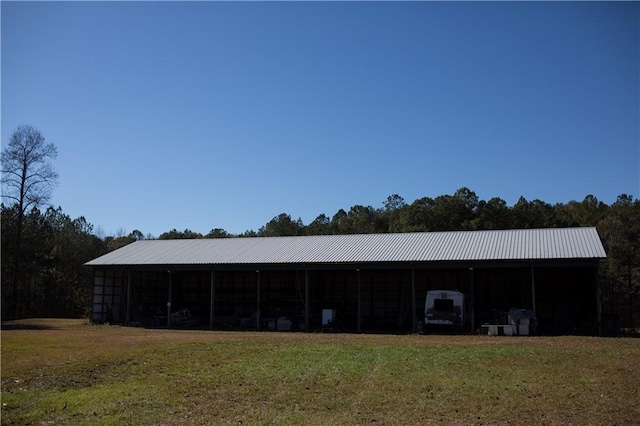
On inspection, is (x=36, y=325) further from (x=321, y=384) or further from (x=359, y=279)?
(x=321, y=384)

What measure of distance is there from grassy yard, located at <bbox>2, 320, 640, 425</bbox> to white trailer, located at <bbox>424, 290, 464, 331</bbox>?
24.1ft

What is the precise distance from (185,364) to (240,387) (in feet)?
11.4

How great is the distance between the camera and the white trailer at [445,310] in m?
28.0

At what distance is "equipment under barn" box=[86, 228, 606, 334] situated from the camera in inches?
1148

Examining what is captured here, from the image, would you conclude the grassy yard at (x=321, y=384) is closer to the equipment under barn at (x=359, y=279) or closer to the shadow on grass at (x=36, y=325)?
the equipment under barn at (x=359, y=279)

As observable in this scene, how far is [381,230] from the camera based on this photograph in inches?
2707

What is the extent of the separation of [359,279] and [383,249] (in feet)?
9.93

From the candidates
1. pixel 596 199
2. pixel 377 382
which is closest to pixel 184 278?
pixel 377 382

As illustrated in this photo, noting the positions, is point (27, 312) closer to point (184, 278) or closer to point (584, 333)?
point (184, 278)

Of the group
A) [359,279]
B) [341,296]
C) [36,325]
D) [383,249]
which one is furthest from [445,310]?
[36,325]

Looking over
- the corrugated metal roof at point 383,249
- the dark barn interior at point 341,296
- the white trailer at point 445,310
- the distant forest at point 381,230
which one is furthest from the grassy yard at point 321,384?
the distant forest at point 381,230

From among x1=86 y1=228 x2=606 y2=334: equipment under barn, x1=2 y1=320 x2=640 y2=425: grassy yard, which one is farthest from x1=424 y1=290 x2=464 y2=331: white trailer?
A: x1=2 y1=320 x2=640 y2=425: grassy yard

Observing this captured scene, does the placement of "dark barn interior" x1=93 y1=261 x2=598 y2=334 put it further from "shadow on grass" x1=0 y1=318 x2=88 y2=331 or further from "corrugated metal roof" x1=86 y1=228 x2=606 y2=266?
"shadow on grass" x1=0 y1=318 x2=88 y2=331

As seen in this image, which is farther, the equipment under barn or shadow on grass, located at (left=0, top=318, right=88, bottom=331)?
Result: shadow on grass, located at (left=0, top=318, right=88, bottom=331)
